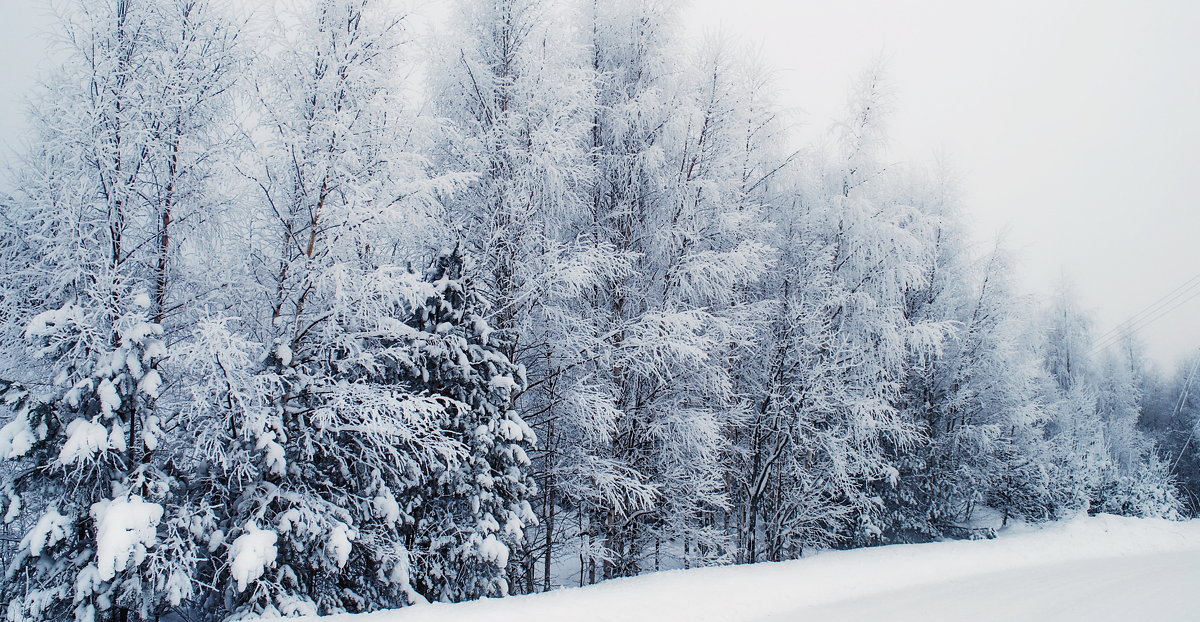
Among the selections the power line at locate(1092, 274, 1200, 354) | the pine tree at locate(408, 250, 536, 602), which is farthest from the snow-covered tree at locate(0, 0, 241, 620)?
the power line at locate(1092, 274, 1200, 354)

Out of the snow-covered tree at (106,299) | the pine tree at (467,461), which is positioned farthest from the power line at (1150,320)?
the snow-covered tree at (106,299)

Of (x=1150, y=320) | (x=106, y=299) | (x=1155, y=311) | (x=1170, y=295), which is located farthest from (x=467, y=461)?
(x=1150, y=320)

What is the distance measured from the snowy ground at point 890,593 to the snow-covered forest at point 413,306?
126 centimetres

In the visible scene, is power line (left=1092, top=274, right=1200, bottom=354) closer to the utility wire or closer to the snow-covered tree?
the utility wire

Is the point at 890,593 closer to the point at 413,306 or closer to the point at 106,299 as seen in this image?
the point at 413,306

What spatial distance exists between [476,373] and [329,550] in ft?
8.47

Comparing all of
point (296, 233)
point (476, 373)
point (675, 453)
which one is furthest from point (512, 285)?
point (675, 453)

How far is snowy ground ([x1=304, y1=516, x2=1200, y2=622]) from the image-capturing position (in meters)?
6.20

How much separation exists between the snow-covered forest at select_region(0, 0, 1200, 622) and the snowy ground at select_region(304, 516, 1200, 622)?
1261 millimetres

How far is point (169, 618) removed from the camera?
6723 millimetres

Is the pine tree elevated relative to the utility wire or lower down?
lower down

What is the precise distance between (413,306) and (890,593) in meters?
7.07

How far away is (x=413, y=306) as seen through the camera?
6891 mm

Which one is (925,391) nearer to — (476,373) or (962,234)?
(962,234)
